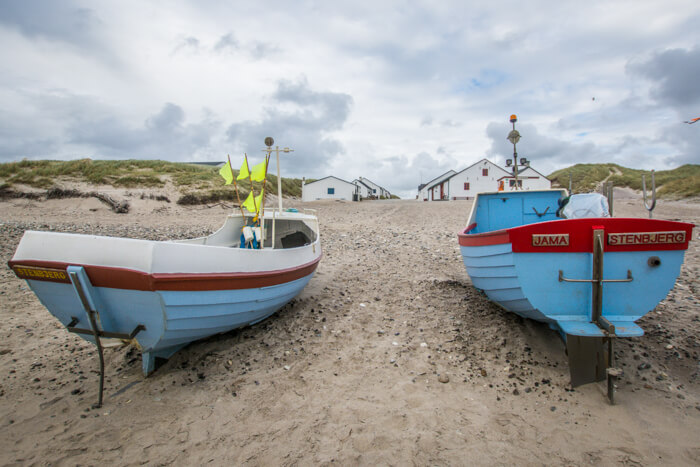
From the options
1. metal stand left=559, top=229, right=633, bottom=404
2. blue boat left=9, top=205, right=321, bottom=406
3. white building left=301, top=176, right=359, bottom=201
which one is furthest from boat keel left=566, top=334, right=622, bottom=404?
white building left=301, top=176, right=359, bottom=201

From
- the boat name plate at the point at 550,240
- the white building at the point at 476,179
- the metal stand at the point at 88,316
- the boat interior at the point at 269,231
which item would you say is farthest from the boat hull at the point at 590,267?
the white building at the point at 476,179

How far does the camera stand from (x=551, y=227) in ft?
15.3

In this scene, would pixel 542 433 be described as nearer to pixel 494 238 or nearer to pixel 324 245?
pixel 494 238

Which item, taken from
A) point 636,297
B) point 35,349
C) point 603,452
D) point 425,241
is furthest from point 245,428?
point 425,241

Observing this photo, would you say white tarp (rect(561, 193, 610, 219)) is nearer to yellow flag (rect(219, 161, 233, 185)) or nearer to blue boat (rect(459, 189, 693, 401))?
blue boat (rect(459, 189, 693, 401))

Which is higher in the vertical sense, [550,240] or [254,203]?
A: [254,203]

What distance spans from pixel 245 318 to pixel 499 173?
162ft

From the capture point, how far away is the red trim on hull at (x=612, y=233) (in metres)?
4.40

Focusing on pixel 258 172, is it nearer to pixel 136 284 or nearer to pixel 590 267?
pixel 136 284

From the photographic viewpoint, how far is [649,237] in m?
4.41

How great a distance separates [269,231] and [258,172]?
307cm

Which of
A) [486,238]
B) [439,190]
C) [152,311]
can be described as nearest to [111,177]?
[152,311]

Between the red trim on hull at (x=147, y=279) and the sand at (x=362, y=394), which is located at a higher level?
the red trim on hull at (x=147, y=279)

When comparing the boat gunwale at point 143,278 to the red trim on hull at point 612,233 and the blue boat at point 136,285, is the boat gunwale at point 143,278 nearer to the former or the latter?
the blue boat at point 136,285
